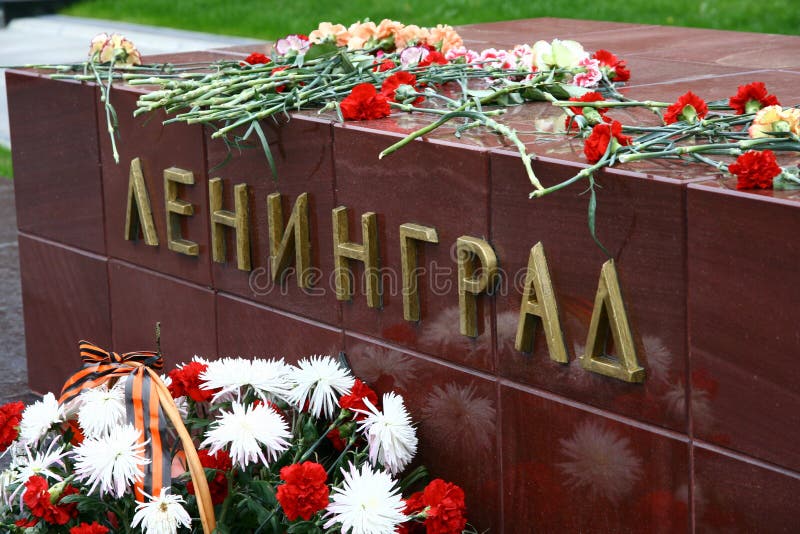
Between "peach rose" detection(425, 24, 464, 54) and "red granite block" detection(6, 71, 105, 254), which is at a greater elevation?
"peach rose" detection(425, 24, 464, 54)

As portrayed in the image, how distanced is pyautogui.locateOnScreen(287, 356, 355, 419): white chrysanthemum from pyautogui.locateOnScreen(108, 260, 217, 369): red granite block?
0.66 metres

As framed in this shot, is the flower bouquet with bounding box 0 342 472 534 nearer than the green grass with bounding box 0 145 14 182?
Yes

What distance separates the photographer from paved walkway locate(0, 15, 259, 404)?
4957 millimetres

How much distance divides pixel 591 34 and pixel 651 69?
1.22 meters

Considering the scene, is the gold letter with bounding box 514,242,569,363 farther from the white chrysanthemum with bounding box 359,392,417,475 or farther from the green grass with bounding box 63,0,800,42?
the green grass with bounding box 63,0,800,42

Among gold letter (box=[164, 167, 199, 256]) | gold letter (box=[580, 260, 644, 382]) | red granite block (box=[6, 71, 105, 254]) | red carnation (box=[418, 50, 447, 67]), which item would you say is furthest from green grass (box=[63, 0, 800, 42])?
gold letter (box=[580, 260, 644, 382])

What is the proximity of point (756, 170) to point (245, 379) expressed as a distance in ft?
4.37

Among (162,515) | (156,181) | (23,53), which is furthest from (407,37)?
(23,53)

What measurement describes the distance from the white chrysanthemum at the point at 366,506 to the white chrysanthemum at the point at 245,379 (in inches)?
16.2

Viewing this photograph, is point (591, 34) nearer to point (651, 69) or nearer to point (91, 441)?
point (651, 69)

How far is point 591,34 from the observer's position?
5223 millimetres

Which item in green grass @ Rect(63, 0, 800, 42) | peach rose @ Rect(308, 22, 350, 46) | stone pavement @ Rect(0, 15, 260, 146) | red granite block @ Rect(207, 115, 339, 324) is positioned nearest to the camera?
red granite block @ Rect(207, 115, 339, 324)

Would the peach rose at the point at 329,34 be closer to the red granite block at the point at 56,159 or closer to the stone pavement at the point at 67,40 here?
the red granite block at the point at 56,159

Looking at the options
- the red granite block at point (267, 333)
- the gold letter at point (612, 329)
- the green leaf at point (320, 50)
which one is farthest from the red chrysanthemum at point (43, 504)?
the green leaf at point (320, 50)
